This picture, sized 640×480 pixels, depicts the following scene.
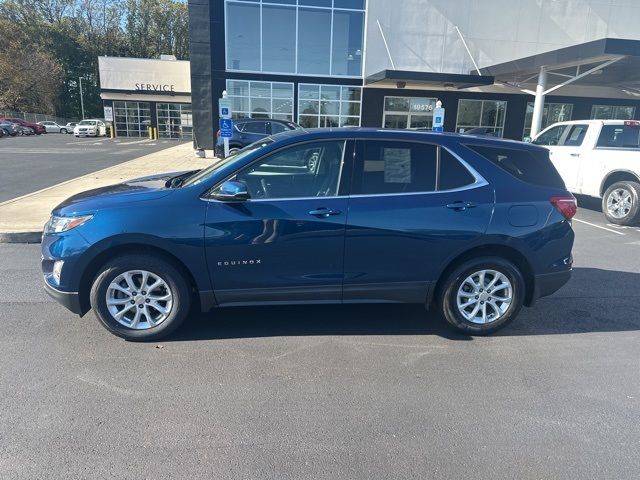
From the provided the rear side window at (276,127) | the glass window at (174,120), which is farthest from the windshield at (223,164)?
the glass window at (174,120)

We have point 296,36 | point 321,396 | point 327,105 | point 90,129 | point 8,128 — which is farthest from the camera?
point 90,129

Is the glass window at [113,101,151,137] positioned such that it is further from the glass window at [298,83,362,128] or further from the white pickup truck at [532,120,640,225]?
the white pickup truck at [532,120,640,225]

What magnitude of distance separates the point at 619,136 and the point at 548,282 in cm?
683

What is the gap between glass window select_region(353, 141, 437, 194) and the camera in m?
3.96

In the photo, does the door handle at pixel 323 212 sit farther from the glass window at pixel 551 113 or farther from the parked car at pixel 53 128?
the parked car at pixel 53 128

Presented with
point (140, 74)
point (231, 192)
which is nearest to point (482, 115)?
point (231, 192)

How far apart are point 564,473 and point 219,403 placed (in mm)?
2121

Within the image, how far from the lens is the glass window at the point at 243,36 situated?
22783 millimetres

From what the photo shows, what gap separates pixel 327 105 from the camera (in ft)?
79.7

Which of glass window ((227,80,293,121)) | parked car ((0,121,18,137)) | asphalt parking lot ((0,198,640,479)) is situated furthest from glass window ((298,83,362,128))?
parked car ((0,121,18,137))

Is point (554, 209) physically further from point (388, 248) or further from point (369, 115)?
point (369, 115)

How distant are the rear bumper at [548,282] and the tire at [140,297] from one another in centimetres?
313

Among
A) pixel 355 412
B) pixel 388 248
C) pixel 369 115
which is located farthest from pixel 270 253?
pixel 369 115

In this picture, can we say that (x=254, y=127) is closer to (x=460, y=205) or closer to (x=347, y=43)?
(x=347, y=43)
